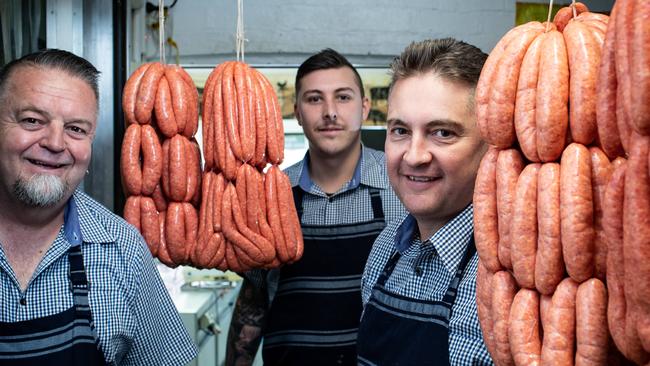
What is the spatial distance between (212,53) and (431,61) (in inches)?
147

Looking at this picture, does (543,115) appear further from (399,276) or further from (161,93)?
(161,93)

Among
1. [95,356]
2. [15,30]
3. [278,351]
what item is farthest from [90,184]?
[95,356]

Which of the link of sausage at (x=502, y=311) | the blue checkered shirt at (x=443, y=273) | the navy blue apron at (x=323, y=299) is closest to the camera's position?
the link of sausage at (x=502, y=311)

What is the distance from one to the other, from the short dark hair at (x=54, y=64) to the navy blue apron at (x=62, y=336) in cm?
59

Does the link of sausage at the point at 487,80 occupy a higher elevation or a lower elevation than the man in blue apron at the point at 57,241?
higher

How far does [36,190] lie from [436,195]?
1.35 m

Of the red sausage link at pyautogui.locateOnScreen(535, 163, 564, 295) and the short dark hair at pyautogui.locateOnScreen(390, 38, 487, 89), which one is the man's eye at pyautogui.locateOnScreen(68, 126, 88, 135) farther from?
the red sausage link at pyautogui.locateOnScreen(535, 163, 564, 295)

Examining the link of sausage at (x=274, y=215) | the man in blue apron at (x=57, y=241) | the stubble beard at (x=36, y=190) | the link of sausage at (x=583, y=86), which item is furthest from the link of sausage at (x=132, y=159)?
the link of sausage at (x=583, y=86)

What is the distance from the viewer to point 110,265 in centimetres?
255

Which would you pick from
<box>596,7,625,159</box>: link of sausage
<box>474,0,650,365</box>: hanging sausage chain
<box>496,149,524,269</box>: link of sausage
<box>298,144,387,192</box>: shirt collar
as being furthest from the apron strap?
<box>298,144,387,192</box>: shirt collar

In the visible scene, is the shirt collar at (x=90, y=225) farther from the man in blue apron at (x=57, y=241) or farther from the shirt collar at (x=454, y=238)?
the shirt collar at (x=454, y=238)

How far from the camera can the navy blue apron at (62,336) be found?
231 cm

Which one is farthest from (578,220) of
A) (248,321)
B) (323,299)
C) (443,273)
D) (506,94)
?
(248,321)

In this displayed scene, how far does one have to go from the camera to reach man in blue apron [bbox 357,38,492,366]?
6.30ft
